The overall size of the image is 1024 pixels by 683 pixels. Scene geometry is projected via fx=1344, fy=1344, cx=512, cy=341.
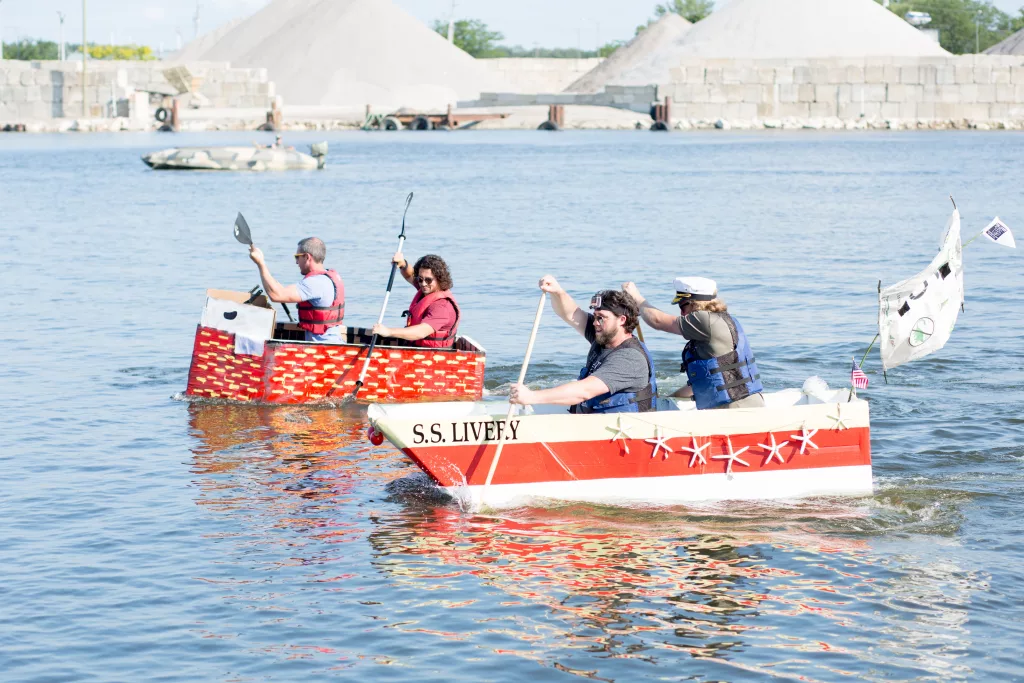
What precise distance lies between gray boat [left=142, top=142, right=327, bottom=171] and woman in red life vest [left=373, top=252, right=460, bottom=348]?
48219mm

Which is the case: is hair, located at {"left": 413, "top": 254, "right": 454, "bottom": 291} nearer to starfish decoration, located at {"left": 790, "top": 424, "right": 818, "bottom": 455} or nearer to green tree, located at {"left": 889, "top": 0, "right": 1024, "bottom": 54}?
starfish decoration, located at {"left": 790, "top": 424, "right": 818, "bottom": 455}

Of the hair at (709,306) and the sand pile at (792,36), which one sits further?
the sand pile at (792,36)

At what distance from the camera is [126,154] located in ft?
252

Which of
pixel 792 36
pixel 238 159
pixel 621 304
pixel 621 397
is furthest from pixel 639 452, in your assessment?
pixel 792 36

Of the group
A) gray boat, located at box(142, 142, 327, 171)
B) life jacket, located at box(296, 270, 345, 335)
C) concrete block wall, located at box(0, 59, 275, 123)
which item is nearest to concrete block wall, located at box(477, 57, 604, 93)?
concrete block wall, located at box(0, 59, 275, 123)

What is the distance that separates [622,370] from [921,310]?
303cm

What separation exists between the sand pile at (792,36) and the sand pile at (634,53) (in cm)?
551

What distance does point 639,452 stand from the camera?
10609mm

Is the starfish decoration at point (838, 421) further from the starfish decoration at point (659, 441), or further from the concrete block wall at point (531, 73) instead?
the concrete block wall at point (531, 73)

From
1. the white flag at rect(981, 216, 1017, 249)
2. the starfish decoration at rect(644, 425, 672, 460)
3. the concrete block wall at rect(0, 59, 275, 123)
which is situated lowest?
the starfish decoration at rect(644, 425, 672, 460)

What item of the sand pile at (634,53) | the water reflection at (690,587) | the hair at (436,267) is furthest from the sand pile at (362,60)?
the water reflection at (690,587)

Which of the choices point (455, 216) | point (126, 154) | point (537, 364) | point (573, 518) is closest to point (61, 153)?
point (126, 154)

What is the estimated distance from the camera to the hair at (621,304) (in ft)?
34.1

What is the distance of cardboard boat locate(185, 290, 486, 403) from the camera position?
14.3 m
